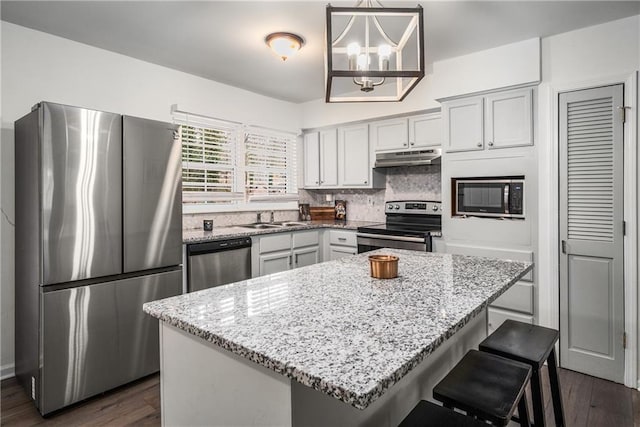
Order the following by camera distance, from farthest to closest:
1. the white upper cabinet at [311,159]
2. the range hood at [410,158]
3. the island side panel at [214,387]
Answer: the white upper cabinet at [311,159], the range hood at [410,158], the island side panel at [214,387]

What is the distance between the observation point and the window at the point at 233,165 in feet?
12.2

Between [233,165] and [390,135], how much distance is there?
72.0 inches

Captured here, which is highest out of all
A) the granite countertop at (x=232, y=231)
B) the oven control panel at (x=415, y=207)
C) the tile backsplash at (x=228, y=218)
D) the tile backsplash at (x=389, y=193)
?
the tile backsplash at (x=389, y=193)

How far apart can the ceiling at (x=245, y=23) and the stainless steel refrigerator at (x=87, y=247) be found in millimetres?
745

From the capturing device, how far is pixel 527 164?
291 cm

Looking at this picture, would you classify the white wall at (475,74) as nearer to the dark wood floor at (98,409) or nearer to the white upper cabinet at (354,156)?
the white upper cabinet at (354,156)

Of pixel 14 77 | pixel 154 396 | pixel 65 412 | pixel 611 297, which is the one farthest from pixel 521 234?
pixel 14 77

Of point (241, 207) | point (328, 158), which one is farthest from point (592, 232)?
point (241, 207)

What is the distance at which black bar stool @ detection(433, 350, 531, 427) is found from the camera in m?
1.13

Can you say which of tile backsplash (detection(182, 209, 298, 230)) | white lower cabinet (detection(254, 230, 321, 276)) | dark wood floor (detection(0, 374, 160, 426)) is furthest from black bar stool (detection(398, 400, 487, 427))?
tile backsplash (detection(182, 209, 298, 230))

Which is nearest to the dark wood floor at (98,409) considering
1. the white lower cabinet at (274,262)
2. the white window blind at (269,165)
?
the white lower cabinet at (274,262)

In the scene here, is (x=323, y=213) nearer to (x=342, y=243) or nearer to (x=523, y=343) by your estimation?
(x=342, y=243)

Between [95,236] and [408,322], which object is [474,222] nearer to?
[408,322]

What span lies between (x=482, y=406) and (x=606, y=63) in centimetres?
273
